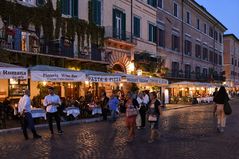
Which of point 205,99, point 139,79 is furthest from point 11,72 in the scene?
point 205,99

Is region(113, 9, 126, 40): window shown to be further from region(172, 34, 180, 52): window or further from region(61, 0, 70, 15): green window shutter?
region(172, 34, 180, 52): window

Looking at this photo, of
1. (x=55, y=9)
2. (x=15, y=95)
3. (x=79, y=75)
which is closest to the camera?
(x=79, y=75)

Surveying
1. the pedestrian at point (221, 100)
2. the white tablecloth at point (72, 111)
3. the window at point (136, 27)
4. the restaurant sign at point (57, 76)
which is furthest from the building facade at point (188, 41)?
the pedestrian at point (221, 100)

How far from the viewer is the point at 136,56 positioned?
120 feet

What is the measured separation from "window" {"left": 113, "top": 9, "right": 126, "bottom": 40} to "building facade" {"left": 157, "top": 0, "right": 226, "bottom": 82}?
916cm

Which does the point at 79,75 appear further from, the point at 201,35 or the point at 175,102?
the point at 201,35

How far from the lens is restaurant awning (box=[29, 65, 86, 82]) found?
19.0 m

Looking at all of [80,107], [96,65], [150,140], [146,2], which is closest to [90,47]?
[96,65]

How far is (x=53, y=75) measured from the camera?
778 inches

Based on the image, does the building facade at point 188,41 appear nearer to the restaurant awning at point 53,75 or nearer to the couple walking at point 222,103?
the restaurant awning at point 53,75

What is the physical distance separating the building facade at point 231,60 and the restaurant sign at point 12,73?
65.1m

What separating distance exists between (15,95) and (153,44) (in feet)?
65.7

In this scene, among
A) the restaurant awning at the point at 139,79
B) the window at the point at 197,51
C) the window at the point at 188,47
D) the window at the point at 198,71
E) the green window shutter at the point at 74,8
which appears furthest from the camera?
the window at the point at 197,51

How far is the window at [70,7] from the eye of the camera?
89.2ft
